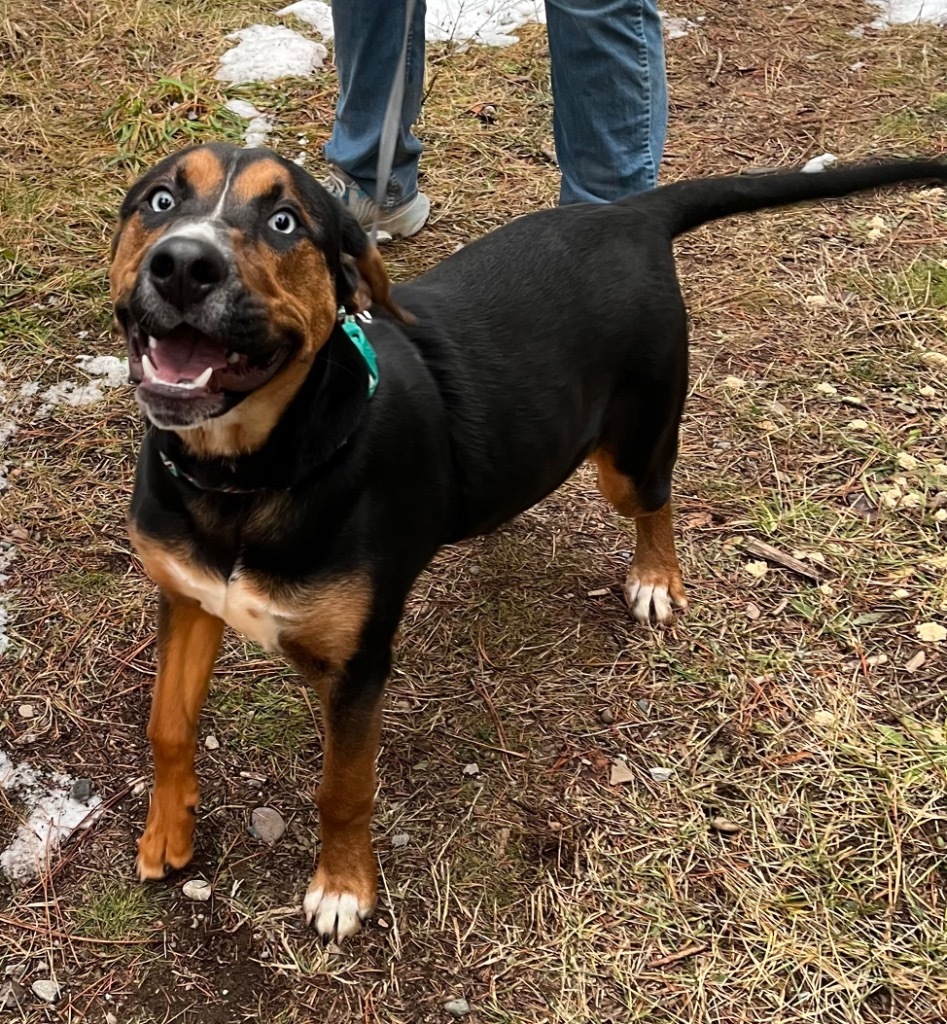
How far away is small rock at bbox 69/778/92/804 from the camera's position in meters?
2.95

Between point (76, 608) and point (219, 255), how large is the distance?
5.97ft

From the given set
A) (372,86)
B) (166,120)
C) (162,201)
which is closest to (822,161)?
(372,86)

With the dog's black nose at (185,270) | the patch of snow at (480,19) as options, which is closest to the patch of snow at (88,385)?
the dog's black nose at (185,270)

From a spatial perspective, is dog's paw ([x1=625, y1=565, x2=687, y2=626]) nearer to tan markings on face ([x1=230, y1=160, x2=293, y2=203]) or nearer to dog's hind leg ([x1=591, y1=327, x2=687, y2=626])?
dog's hind leg ([x1=591, y1=327, x2=687, y2=626])

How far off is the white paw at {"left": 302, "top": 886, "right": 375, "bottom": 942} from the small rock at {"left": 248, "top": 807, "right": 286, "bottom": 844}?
260 mm

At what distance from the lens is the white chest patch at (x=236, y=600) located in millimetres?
2332

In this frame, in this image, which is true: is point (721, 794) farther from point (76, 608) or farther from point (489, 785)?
point (76, 608)

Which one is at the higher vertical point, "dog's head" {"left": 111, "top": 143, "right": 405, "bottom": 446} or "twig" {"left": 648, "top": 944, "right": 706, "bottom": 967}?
"dog's head" {"left": 111, "top": 143, "right": 405, "bottom": 446}

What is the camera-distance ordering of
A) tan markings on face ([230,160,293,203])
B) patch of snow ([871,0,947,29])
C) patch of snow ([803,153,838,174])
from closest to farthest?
1. tan markings on face ([230,160,293,203])
2. patch of snow ([803,153,838,174])
3. patch of snow ([871,0,947,29])

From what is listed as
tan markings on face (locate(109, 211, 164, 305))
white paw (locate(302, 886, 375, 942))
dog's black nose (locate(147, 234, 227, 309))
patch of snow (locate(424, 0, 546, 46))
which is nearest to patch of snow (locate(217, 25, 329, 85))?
patch of snow (locate(424, 0, 546, 46))

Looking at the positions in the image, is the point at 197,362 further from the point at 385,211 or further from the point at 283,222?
the point at 385,211

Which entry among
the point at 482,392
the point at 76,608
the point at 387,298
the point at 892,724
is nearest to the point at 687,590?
the point at 892,724

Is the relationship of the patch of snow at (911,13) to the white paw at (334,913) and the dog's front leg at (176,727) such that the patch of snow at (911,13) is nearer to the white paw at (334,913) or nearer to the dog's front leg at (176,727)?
the dog's front leg at (176,727)

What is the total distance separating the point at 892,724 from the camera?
3.20m
